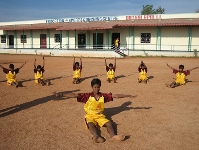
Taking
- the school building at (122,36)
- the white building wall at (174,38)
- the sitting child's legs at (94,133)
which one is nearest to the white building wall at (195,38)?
the school building at (122,36)

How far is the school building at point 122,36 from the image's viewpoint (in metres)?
23.4

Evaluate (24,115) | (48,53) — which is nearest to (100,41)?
(48,53)

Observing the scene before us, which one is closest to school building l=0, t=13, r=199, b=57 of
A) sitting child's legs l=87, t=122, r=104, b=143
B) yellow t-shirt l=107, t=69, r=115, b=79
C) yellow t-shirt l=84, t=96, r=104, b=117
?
yellow t-shirt l=107, t=69, r=115, b=79

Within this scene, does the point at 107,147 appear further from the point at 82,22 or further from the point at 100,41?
the point at 82,22

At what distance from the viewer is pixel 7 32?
3444 centimetres

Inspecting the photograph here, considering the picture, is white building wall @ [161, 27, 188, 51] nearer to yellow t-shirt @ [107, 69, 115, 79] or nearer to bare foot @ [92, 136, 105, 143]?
yellow t-shirt @ [107, 69, 115, 79]

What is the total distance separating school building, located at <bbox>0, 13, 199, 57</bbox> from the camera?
76.6 feet

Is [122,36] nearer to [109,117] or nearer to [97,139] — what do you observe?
[109,117]

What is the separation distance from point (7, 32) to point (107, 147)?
→ 34811 millimetres

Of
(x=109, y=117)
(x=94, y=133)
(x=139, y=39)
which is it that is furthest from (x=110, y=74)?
(x=139, y=39)

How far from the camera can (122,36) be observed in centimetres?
2634

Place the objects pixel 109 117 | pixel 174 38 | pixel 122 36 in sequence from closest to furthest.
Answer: pixel 109 117 < pixel 174 38 < pixel 122 36

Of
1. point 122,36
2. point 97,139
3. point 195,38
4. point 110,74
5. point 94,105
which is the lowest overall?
point 97,139

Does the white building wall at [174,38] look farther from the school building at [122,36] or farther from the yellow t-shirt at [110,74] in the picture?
the yellow t-shirt at [110,74]
